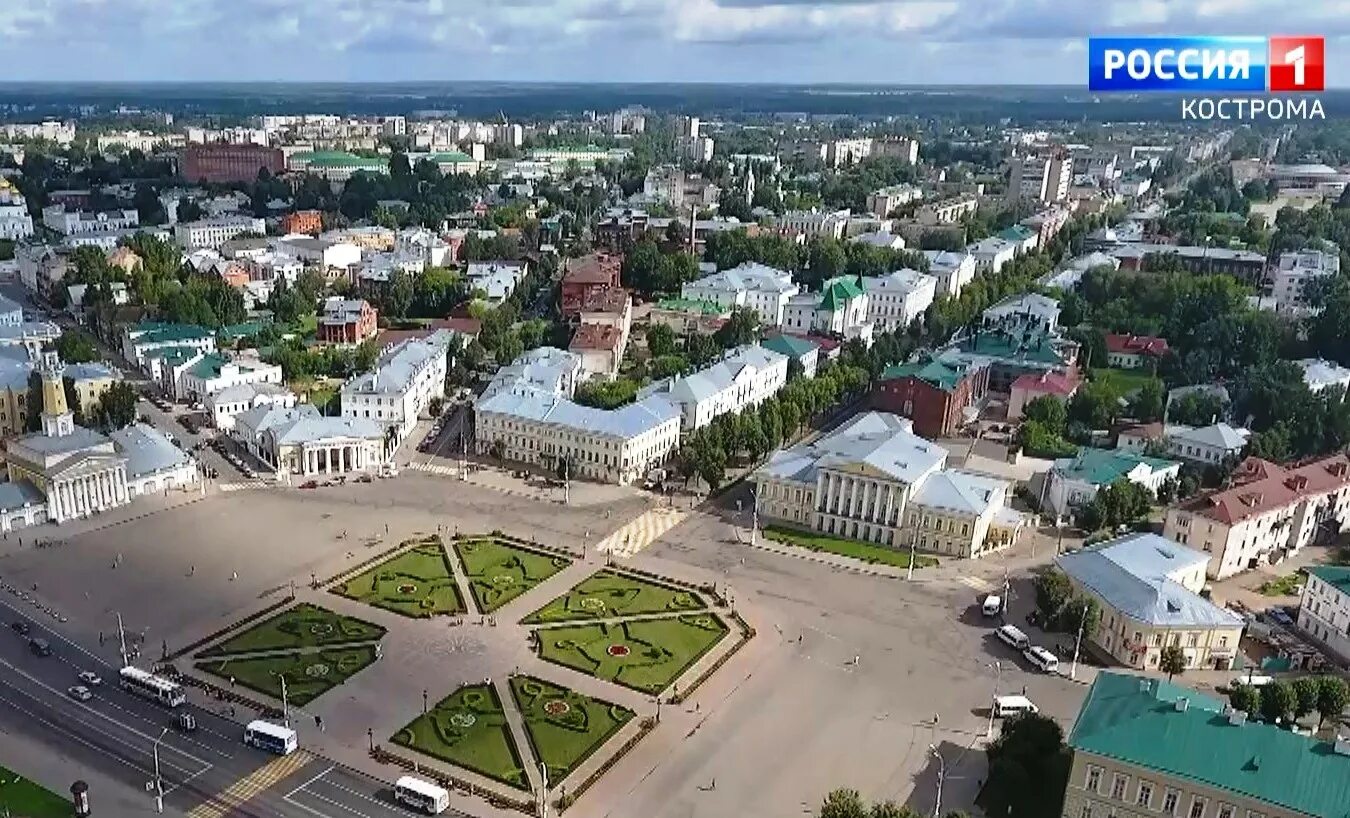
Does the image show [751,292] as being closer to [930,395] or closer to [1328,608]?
[930,395]

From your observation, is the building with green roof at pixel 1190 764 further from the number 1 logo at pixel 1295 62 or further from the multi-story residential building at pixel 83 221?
the multi-story residential building at pixel 83 221

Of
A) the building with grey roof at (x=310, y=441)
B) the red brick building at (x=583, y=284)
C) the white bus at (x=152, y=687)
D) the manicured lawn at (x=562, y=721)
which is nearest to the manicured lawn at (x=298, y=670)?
the white bus at (x=152, y=687)

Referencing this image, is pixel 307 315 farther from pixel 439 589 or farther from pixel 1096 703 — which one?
pixel 1096 703

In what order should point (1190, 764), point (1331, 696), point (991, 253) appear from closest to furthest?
point (1190, 764) < point (1331, 696) < point (991, 253)

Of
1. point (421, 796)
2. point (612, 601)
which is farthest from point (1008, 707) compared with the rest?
point (421, 796)

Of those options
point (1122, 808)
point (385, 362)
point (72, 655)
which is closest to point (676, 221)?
point (385, 362)

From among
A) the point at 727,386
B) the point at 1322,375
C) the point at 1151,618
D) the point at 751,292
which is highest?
the point at 751,292
